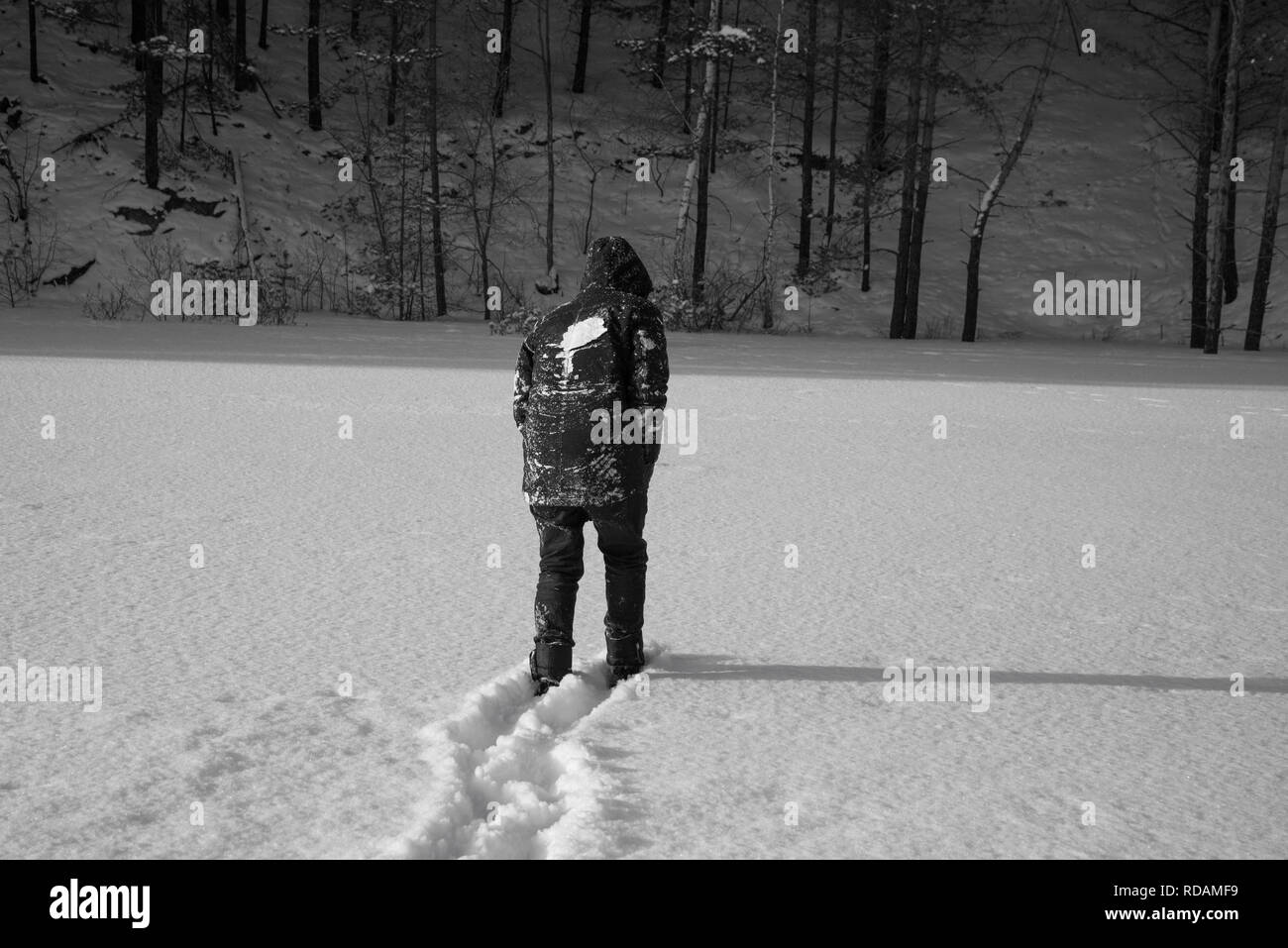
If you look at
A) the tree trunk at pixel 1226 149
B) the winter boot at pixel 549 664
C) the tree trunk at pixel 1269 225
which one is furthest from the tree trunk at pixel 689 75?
the winter boot at pixel 549 664

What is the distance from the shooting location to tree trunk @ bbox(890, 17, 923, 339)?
23.0 metres

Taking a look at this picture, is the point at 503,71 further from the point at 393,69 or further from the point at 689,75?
the point at 689,75

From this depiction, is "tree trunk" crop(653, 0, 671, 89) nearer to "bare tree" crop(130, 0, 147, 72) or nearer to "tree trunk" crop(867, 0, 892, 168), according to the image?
"tree trunk" crop(867, 0, 892, 168)

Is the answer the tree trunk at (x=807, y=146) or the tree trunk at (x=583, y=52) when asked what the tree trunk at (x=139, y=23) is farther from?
the tree trunk at (x=807, y=146)

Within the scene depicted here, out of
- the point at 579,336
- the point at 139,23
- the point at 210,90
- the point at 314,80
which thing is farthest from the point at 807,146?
the point at 579,336

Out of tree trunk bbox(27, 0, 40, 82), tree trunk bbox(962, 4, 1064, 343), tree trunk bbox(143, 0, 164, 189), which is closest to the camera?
tree trunk bbox(962, 4, 1064, 343)

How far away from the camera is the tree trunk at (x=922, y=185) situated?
23047mm

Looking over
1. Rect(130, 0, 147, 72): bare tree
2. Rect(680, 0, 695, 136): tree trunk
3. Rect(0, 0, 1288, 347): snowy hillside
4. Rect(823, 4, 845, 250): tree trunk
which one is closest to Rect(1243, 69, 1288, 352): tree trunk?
Rect(0, 0, 1288, 347): snowy hillside

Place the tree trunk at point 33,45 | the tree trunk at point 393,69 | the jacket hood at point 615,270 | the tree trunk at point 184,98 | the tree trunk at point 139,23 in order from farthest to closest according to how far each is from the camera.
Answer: the tree trunk at point 33,45 → the tree trunk at point 184,98 → the tree trunk at point 139,23 → the tree trunk at point 393,69 → the jacket hood at point 615,270

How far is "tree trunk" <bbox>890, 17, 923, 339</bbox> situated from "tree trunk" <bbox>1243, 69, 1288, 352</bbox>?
257 inches

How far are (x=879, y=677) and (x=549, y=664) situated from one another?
1132 millimetres

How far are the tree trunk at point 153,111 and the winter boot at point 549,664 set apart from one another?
86.2 ft

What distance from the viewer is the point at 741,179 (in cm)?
3372

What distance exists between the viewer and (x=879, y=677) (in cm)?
411
